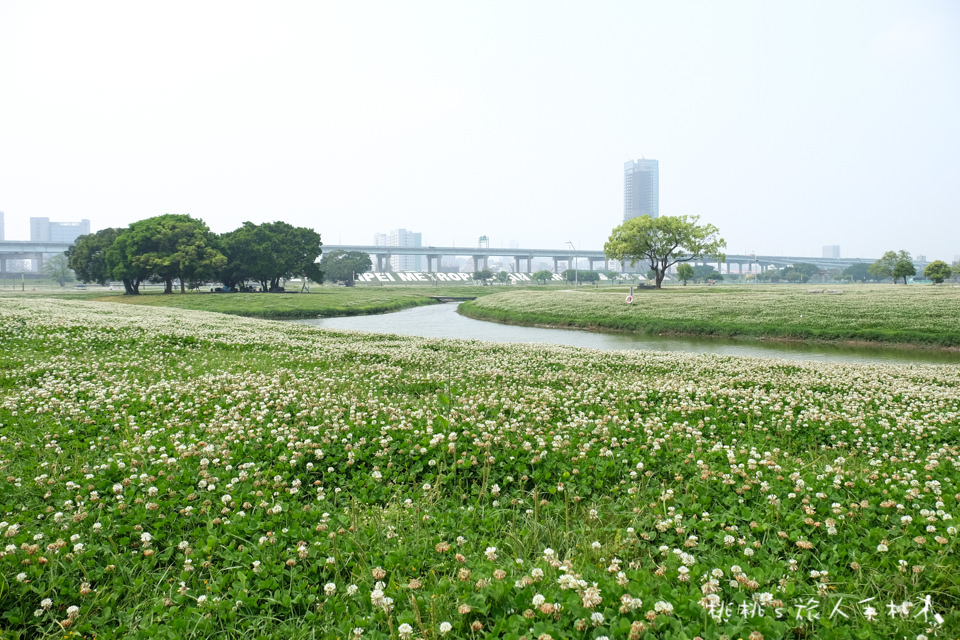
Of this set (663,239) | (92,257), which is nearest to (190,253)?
(92,257)

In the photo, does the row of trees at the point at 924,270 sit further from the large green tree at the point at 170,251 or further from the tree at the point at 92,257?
the tree at the point at 92,257

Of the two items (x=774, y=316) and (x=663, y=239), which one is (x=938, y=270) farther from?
(x=774, y=316)

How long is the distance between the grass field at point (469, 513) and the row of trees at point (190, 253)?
248ft

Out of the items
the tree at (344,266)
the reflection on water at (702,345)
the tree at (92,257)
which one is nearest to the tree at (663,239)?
the reflection on water at (702,345)

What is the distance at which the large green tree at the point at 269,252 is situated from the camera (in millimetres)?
85625

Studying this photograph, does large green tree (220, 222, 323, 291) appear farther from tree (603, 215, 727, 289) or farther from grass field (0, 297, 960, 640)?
grass field (0, 297, 960, 640)

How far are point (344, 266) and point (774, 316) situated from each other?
13844 centimetres

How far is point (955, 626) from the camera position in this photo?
11.7 feet

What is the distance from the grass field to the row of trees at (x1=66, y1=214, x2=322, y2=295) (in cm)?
7570

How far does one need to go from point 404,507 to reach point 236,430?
10.7 feet

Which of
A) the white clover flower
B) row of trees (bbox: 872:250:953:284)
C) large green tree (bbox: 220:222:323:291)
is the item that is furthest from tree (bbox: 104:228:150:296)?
row of trees (bbox: 872:250:953:284)

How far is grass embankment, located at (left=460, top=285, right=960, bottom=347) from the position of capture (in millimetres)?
35031

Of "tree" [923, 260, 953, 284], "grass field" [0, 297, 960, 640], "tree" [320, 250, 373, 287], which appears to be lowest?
"grass field" [0, 297, 960, 640]

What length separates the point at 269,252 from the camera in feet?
283
